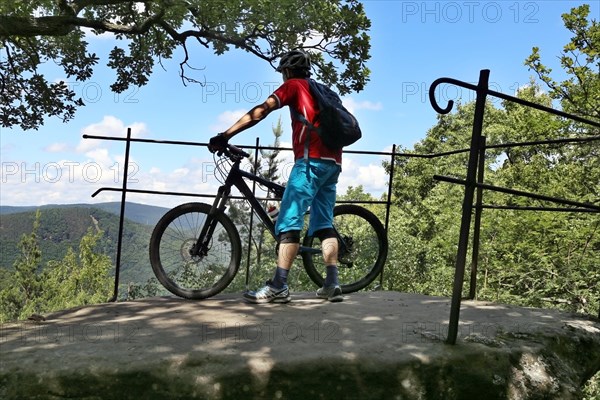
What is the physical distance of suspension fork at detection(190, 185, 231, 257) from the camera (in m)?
4.28

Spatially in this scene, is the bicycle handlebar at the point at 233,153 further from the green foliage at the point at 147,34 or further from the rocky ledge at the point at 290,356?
the green foliage at the point at 147,34

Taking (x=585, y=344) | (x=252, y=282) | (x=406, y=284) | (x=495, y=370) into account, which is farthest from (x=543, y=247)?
(x=495, y=370)

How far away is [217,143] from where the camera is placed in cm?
411

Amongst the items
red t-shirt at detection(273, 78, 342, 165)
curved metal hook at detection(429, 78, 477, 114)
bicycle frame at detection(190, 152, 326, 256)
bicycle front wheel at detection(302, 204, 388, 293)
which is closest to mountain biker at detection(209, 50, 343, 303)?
red t-shirt at detection(273, 78, 342, 165)

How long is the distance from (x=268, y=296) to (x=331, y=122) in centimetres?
145

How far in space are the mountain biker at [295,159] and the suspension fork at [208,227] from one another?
397 millimetres

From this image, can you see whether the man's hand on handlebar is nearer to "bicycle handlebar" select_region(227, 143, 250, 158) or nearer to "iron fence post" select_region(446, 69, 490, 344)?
"bicycle handlebar" select_region(227, 143, 250, 158)

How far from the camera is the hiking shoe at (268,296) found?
4090 mm

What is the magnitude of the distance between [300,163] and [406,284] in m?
18.7

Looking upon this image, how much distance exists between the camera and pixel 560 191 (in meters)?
17.1

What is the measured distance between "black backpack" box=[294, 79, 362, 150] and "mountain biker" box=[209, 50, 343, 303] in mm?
45

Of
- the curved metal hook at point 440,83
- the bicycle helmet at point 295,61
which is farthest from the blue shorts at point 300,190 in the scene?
the curved metal hook at point 440,83

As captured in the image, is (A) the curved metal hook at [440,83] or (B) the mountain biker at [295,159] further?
(B) the mountain biker at [295,159]

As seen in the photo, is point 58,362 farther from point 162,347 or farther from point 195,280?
point 195,280
